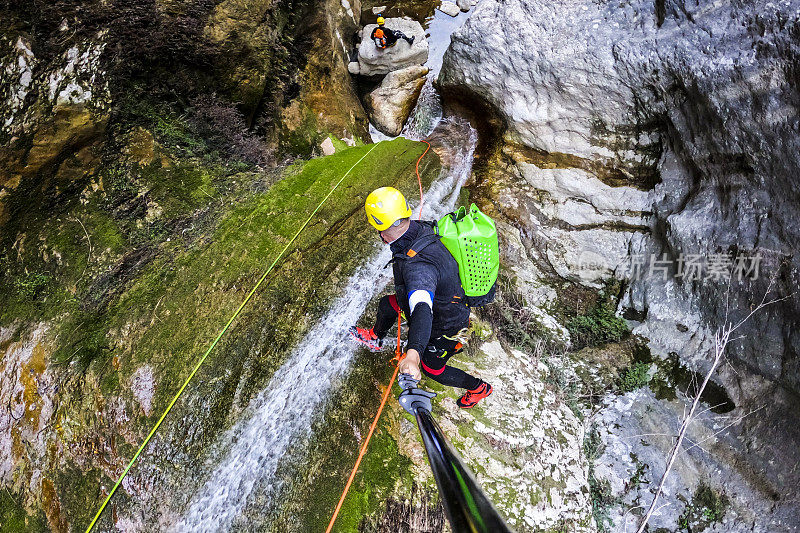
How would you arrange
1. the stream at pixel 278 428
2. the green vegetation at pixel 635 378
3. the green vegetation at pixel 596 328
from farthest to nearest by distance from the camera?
1. the green vegetation at pixel 596 328
2. the green vegetation at pixel 635 378
3. the stream at pixel 278 428

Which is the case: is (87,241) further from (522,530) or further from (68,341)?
(522,530)

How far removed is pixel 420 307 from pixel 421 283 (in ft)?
0.63

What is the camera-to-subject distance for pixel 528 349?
230 inches

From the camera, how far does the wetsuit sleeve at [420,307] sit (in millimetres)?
2945

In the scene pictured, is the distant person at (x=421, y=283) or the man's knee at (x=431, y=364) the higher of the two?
the distant person at (x=421, y=283)

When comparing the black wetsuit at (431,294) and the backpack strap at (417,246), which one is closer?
the black wetsuit at (431,294)

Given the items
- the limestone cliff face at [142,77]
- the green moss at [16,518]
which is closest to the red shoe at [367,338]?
the green moss at [16,518]

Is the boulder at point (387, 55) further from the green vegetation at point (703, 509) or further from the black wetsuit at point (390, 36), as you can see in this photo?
the green vegetation at point (703, 509)

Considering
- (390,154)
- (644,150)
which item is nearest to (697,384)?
(644,150)

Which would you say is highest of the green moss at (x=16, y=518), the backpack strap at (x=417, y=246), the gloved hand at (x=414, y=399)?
the backpack strap at (x=417, y=246)

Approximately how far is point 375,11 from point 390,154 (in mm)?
5484

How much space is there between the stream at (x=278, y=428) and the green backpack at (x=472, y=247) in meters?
1.69
